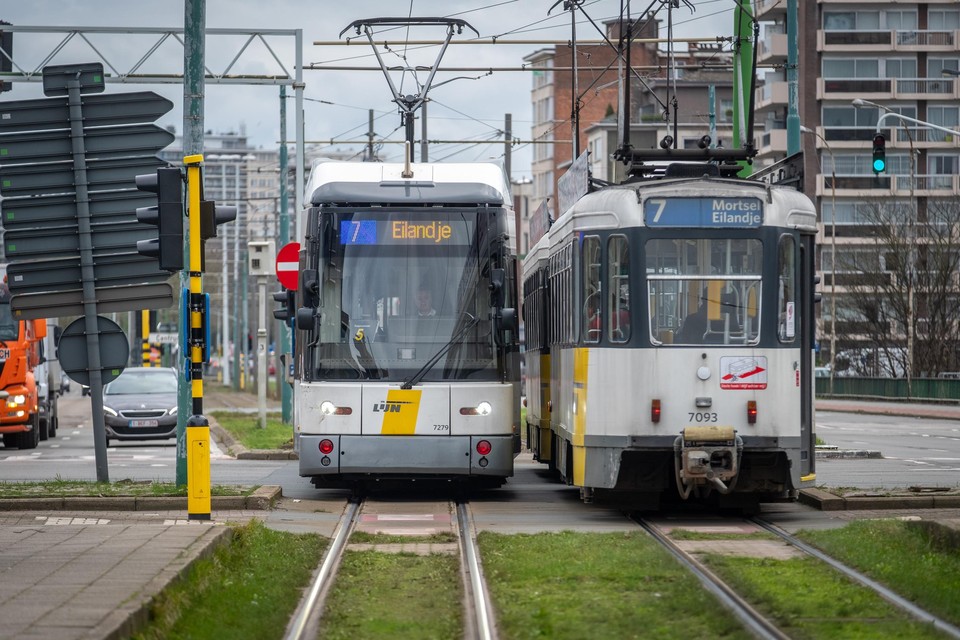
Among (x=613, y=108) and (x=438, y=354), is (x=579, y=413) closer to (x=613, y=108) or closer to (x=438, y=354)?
(x=438, y=354)

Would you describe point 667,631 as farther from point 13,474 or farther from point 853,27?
point 853,27

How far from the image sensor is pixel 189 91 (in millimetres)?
17500

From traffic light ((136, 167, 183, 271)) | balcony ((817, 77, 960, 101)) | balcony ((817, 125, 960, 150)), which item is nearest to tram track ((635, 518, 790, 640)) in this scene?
traffic light ((136, 167, 183, 271))

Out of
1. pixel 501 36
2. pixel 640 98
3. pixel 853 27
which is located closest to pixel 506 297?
pixel 501 36

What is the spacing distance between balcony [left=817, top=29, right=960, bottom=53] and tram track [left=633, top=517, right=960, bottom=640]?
7537 cm

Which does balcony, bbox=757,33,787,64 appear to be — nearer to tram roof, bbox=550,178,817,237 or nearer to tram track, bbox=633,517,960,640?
tram roof, bbox=550,178,817,237

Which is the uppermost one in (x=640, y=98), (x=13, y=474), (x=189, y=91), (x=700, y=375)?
(x=640, y=98)

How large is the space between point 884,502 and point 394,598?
24.8ft

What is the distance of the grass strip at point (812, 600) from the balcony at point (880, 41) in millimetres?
77752

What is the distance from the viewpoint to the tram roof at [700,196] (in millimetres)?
15641

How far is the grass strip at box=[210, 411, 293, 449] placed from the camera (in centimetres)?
2977

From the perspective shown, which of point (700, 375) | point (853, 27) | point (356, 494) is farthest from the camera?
point (853, 27)

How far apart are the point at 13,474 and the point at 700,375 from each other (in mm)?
12091

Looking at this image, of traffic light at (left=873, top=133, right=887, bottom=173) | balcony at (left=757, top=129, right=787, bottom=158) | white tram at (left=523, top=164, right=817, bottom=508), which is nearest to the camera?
white tram at (left=523, top=164, right=817, bottom=508)
